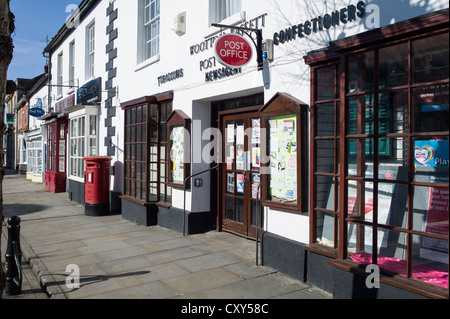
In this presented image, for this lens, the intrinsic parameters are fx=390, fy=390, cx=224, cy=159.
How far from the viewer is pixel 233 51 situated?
5.71 meters

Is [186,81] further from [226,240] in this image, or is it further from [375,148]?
[375,148]

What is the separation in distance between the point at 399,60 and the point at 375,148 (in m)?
0.91

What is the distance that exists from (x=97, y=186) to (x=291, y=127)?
6.98 metres

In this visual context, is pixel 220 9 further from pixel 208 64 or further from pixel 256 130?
pixel 256 130

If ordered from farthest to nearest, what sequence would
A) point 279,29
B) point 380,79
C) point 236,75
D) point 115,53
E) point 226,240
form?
1. point 115,53
2. point 226,240
3. point 236,75
4. point 279,29
5. point 380,79

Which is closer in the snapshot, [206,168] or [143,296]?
[143,296]

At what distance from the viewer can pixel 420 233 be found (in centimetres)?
350

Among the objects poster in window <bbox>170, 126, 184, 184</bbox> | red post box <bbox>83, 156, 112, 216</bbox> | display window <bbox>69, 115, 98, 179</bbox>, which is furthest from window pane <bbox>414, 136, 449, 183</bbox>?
display window <bbox>69, 115, 98, 179</bbox>

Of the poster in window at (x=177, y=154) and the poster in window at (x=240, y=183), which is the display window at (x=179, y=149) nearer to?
the poster in window at (x=177, y=154)

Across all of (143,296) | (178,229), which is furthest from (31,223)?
(143,296)

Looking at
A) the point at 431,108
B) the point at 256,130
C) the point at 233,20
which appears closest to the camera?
the point at 431,108

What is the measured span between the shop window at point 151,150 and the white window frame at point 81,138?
341cm

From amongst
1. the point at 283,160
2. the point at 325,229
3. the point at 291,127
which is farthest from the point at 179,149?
the point at 325,229

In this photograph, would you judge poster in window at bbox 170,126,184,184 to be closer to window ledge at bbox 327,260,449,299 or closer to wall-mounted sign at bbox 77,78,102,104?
window ledge at bbox 327,260,449,299
